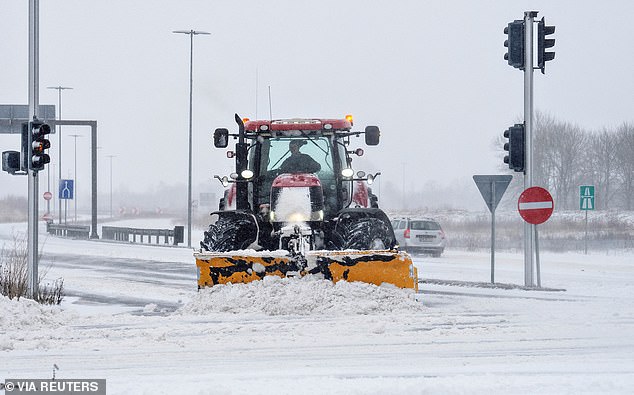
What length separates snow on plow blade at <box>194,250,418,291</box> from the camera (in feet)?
38.1

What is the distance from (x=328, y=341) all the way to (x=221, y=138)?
445 centimetres

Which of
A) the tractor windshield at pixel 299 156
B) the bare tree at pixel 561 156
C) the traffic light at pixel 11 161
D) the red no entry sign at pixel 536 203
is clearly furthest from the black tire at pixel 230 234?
the bare tree at pixel 561 156

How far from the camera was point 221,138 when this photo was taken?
13.0m

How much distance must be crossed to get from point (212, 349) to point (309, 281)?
9.26 ft

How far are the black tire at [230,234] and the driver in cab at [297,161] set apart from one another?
1097mm

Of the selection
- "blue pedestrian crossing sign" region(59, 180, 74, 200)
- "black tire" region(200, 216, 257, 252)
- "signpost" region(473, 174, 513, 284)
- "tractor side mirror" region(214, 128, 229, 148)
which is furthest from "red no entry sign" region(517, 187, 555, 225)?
"blue pedestrian crossing sign" region(59, 180, 74, 200)

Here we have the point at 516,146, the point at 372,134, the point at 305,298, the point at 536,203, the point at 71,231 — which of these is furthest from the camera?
the point at 71,231

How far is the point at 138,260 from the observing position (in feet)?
93.6

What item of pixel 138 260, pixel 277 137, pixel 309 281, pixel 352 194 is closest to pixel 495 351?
pixel 309 281

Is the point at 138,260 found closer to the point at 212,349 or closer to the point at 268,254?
the point at 268,254

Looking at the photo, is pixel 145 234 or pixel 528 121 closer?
pixel 528 121

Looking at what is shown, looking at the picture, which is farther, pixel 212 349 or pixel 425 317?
pixel 425 317

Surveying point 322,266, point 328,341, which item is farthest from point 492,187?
point 328,341

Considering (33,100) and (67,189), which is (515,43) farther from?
(67,189)
